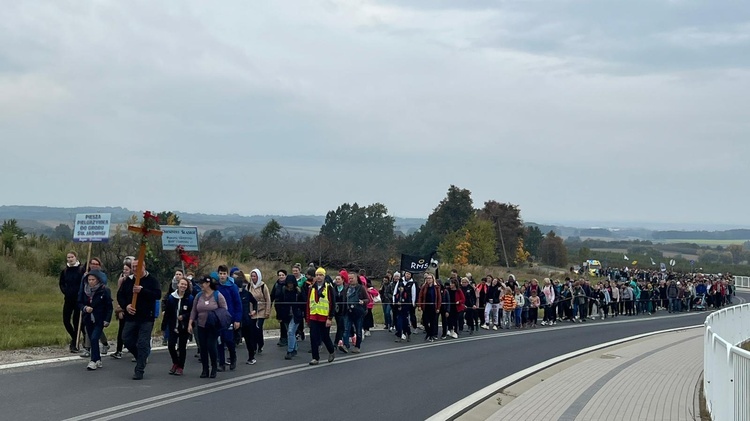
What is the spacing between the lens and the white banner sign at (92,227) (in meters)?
16.4

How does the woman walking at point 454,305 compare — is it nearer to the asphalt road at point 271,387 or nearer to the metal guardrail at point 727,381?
the asphalt road at point 271,387

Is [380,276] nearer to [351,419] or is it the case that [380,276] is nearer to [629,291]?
[629,291]

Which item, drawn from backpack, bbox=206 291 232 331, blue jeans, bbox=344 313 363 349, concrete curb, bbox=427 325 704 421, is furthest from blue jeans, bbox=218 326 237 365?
concrete curb, bbox=427 325 704 421

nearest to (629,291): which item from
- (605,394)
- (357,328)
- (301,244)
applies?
(301,244)

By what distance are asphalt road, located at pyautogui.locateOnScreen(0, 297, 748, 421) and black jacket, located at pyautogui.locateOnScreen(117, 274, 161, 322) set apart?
92 cm

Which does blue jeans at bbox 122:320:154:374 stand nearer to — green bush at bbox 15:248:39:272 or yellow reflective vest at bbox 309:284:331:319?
yellow reflective vest at bbox 309:284:331:319

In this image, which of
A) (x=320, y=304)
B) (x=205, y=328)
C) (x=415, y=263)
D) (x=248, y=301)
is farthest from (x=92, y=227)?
(x=415, y=263)

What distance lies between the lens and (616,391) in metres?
13.5

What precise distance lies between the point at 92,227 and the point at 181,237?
238 cm

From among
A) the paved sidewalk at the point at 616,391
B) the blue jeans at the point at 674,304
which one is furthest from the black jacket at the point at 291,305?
the blue jeans at the point at 674,304

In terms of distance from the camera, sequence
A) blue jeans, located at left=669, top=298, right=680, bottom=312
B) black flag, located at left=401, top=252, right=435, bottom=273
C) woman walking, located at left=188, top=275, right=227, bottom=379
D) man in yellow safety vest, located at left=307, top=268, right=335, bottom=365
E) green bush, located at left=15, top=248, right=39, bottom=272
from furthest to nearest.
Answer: blue jeans, located at left=669, top=298, right=680, bottom=312 < green bush, located at left=15, top=248, right=39, bottom=272 < black flag, located at left=401, top=252, right=435, bottom=273 < man in yellow safety vest, located at left=307, top=268, right=335, bottom=365 < woman walking, located at left=188, top=275, right=227, bottom=379

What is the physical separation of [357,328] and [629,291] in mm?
25282

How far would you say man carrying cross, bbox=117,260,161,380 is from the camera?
1280 centimetres

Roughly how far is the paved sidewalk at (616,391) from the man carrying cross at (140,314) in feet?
17.8
